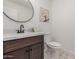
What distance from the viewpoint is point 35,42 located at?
180 cm

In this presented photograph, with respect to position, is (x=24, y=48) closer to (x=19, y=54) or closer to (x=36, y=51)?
(x=19, y=54)

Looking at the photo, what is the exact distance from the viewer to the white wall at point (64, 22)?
8.36ft

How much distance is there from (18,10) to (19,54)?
0.93m

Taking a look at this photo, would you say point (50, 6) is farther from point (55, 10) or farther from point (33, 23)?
point (33, 23)

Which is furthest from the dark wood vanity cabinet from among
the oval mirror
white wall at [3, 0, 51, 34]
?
the oval mirror

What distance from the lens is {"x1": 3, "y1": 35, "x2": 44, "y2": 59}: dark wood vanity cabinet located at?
126 cm

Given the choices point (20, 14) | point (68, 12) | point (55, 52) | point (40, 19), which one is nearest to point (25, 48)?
point (20, 14)

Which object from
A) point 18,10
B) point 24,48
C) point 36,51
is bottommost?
point 36,51

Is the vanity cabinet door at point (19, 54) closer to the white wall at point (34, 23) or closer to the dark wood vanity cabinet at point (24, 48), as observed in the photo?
the dark wood vanity cabinet at point (24, 48)

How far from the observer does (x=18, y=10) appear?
1836mm

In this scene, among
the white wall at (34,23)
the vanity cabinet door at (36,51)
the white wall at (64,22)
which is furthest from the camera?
the white wall at (64,22)

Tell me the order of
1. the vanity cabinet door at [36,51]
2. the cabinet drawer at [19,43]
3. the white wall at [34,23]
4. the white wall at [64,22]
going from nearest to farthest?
the cabinet drawer at [19,43] < the white wall at [34,23] < the vanity cabinet door at [36,51] < the white wall at [64,22]

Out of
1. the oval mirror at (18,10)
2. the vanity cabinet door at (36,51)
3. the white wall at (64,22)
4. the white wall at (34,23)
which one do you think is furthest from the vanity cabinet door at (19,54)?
the white wall at (64,22)

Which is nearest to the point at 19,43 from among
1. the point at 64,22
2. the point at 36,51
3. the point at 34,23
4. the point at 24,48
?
the point at 24,48
